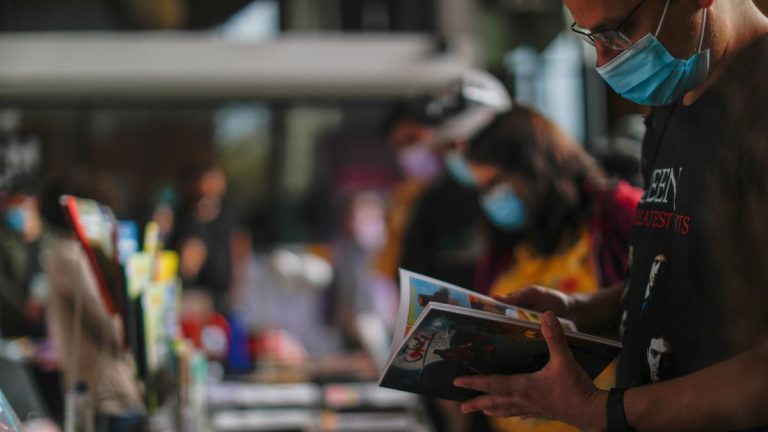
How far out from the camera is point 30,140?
380 inches

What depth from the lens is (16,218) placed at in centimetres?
500

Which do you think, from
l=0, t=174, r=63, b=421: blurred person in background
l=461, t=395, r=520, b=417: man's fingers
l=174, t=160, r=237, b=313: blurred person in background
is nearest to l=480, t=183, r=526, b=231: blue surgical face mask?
l=461, t=395, r=520, b=417: man's fingers

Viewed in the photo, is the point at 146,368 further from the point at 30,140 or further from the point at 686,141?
the point at 30,140

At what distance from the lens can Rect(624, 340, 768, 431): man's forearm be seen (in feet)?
4.38

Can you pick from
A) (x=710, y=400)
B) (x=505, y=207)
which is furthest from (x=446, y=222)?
(x=710, y=400)

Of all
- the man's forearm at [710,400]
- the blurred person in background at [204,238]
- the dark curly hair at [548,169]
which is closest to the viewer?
the man's forearm at [710,400]

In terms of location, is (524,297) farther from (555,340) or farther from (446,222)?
(446,222)

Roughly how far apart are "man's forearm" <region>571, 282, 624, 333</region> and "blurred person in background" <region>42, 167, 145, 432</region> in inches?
47.4

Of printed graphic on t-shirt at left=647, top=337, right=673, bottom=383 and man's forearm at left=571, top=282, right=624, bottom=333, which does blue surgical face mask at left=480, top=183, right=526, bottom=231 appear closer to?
man's forearm at left=571, top=282, right=624, bottom=333

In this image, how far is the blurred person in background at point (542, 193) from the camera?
2.87 m

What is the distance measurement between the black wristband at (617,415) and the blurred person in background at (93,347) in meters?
1.42

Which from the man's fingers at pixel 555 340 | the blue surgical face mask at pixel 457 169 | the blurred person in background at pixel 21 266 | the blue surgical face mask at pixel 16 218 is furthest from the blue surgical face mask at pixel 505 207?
the blue surgical face mask at pixel 16 218

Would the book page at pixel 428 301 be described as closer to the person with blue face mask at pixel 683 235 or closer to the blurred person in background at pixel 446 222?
the person with blue face mask at pixel 683 235

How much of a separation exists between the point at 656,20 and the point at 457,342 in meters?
0.58
